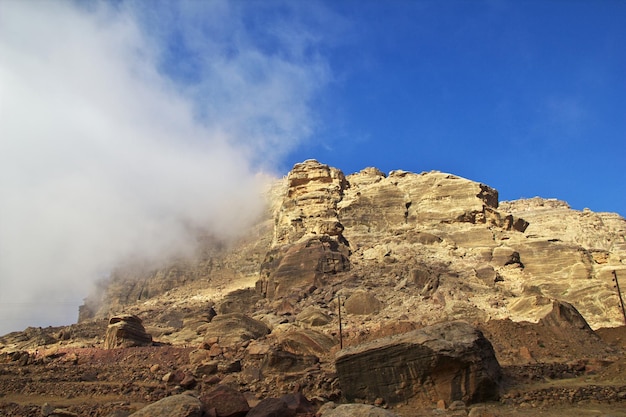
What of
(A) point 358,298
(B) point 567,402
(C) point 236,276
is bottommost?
(B) point 567,402

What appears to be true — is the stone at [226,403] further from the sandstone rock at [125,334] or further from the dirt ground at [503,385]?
the sandstone rock at [125,334]

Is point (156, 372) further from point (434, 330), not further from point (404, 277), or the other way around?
point (404, 277)

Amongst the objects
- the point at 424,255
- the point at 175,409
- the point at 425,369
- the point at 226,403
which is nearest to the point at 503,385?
the point at 425,369

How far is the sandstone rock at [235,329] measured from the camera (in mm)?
32250

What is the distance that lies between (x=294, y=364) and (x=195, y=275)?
6786 centimetres

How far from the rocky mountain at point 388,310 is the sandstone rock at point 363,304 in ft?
0.38

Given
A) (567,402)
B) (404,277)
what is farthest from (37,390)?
(404,277)

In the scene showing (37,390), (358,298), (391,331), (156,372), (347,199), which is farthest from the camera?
(347,199)

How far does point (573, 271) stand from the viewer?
132 ft

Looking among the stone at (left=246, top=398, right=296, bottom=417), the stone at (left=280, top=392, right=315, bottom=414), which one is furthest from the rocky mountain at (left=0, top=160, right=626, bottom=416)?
the stone at (left=246, top=398, right=296, bottom=417)

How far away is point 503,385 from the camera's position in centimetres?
1484

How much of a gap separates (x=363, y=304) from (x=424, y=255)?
11.5 m

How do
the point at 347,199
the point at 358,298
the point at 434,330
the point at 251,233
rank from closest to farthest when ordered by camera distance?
1. the point at 434,330
2. the point at 358,298
3. the point at 347,199
4. the point at 251,233

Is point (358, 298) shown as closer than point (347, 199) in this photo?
Yes
